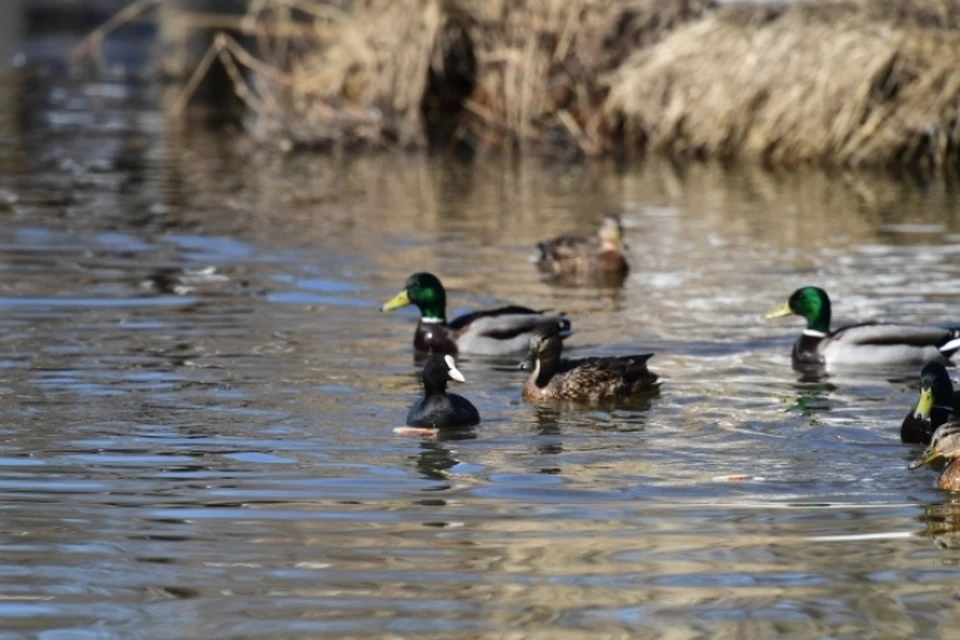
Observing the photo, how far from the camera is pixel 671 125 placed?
2394 cm

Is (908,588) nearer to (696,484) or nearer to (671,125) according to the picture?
(696,484)

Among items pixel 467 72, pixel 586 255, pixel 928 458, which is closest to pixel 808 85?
pixel 467 72

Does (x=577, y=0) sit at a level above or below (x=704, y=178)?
above

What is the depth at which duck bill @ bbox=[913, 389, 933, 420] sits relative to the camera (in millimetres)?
9188

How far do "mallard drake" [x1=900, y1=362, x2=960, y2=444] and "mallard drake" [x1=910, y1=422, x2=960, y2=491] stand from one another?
419mm

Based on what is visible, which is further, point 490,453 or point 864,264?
point 864,264

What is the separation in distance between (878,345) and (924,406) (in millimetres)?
2402

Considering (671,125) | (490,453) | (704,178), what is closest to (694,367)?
(490,453)

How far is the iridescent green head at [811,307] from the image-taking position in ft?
39.7

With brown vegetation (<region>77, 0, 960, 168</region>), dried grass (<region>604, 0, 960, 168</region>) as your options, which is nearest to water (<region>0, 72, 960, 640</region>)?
dried grass (<region>604, 0, 960, 168</region>)

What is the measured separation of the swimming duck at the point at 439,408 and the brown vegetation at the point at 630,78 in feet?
43.9

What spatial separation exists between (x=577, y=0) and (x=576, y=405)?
14595mm

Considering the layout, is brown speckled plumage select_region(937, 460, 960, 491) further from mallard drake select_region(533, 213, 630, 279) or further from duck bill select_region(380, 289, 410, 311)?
mallard drake select_region(533, 213, 630, 279)

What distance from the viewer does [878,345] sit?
1160 cm
